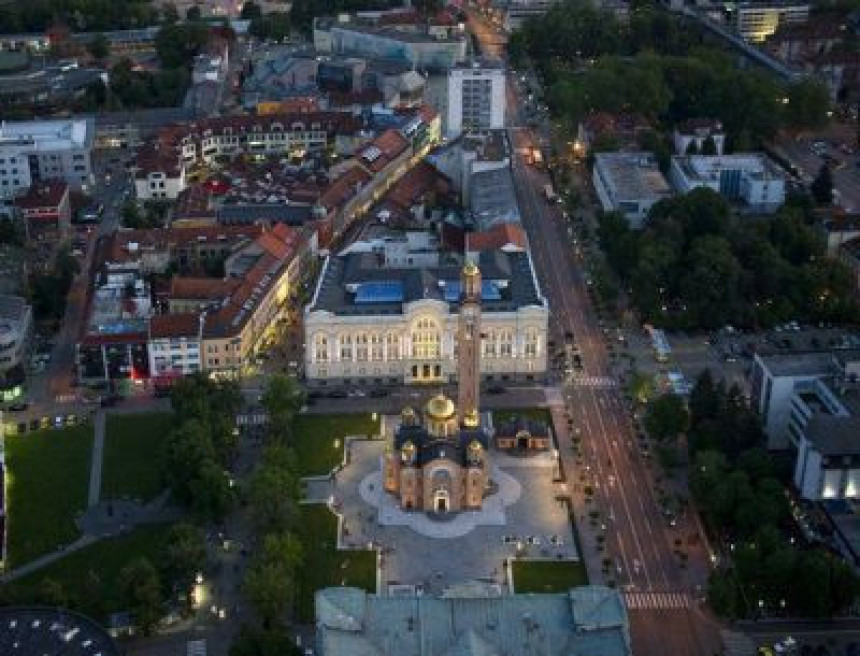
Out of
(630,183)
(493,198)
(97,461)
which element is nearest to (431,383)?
(97,461)

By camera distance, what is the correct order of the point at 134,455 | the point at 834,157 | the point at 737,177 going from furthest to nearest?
the point at 834,157 → the point at 737,177 → the point at 134,455

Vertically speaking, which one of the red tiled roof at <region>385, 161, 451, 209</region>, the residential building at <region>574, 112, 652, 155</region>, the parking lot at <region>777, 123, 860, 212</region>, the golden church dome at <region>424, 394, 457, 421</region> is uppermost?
the golden church dome at <region>424, 394, 457, 421</region>

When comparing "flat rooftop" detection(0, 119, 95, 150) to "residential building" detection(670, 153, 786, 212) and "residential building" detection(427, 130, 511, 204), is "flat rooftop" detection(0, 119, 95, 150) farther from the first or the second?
"residential building" detection(670, 153, 786, 212)

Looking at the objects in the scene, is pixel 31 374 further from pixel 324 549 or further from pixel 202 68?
pixel 202 68

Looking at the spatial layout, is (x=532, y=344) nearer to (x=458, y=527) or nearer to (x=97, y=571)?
(x=458, y=527)

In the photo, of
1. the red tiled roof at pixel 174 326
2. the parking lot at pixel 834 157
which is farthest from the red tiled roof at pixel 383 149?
the parking lot at pixel 834 157

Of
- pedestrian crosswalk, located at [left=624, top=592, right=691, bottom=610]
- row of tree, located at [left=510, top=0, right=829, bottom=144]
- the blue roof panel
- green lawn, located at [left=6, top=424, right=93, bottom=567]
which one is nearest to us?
pedestrian crosswalk, located at [left=624, top=592, right=691, bottom=610]

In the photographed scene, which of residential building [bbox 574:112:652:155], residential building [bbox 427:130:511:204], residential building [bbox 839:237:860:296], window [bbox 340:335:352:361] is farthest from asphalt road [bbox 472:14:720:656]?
residential building [bbox 574:112:652:155]
